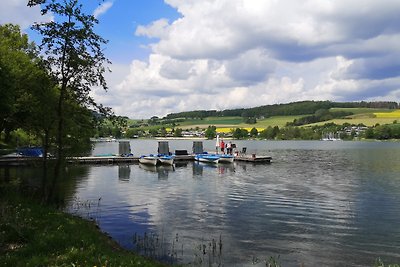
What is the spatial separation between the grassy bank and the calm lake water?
4.98m

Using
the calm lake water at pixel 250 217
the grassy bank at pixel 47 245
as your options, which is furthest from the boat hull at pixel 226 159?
the grassy bank at pixel 47 245

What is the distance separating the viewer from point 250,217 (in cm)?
2691

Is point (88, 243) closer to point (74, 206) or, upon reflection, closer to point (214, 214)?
point (214, 214)

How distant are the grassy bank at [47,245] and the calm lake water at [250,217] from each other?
16.3ft

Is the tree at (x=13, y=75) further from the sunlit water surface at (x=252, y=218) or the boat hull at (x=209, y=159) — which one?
the boat hull at (x=209, y=159)

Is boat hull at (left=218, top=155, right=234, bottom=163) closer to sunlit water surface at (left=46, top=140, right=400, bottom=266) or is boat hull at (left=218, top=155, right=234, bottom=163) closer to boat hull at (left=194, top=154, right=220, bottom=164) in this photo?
boat hull at (left=194, top=154, right=220, bottom=164)

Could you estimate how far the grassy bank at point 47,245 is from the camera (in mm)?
11258

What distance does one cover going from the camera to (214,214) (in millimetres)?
28031

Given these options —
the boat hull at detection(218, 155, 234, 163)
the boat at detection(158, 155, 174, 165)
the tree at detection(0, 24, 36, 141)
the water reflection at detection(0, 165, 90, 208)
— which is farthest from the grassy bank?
the boat hull at detection(218, 155, 234, 163)

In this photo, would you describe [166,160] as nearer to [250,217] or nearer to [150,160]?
[150,160]

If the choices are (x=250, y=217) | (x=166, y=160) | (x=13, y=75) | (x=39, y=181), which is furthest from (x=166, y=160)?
(x=250, y=217)

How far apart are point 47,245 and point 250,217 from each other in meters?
16.6

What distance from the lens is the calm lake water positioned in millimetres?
18984

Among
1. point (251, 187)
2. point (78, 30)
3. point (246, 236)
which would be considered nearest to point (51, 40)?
point (78, 30)
